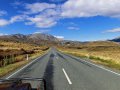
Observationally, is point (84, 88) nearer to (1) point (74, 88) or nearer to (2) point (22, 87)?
(1) point (74, 88)

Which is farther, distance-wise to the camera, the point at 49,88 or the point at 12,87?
the point at 49,88

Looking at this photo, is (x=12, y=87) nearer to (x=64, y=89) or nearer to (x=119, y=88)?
(x=64, y=89)

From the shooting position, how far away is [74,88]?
10695 mm

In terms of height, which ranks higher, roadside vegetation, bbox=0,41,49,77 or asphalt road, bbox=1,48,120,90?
asphalt road, bbox=1,48,120,90

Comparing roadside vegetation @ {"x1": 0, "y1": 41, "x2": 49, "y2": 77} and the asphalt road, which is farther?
roadside vegetation @ {"x1": 0, "y1": 41, "x2": 49, "y2": 77}

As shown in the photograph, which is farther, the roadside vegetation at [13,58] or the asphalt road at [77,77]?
the roadside vegetation at [13,58]

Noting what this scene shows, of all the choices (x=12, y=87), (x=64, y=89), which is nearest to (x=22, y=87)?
(x=12, y=87)

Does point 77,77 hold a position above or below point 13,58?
above

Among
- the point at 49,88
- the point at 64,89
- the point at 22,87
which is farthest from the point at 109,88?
the point at 22,87

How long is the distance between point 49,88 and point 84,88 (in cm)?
163

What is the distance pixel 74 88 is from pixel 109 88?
63.5 inches

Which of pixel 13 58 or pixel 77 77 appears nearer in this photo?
pixel 77 77

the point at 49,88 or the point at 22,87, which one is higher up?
the point at 22,87

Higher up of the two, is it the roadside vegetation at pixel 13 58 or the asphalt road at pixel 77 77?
the asphalt road at pixel 77 77
